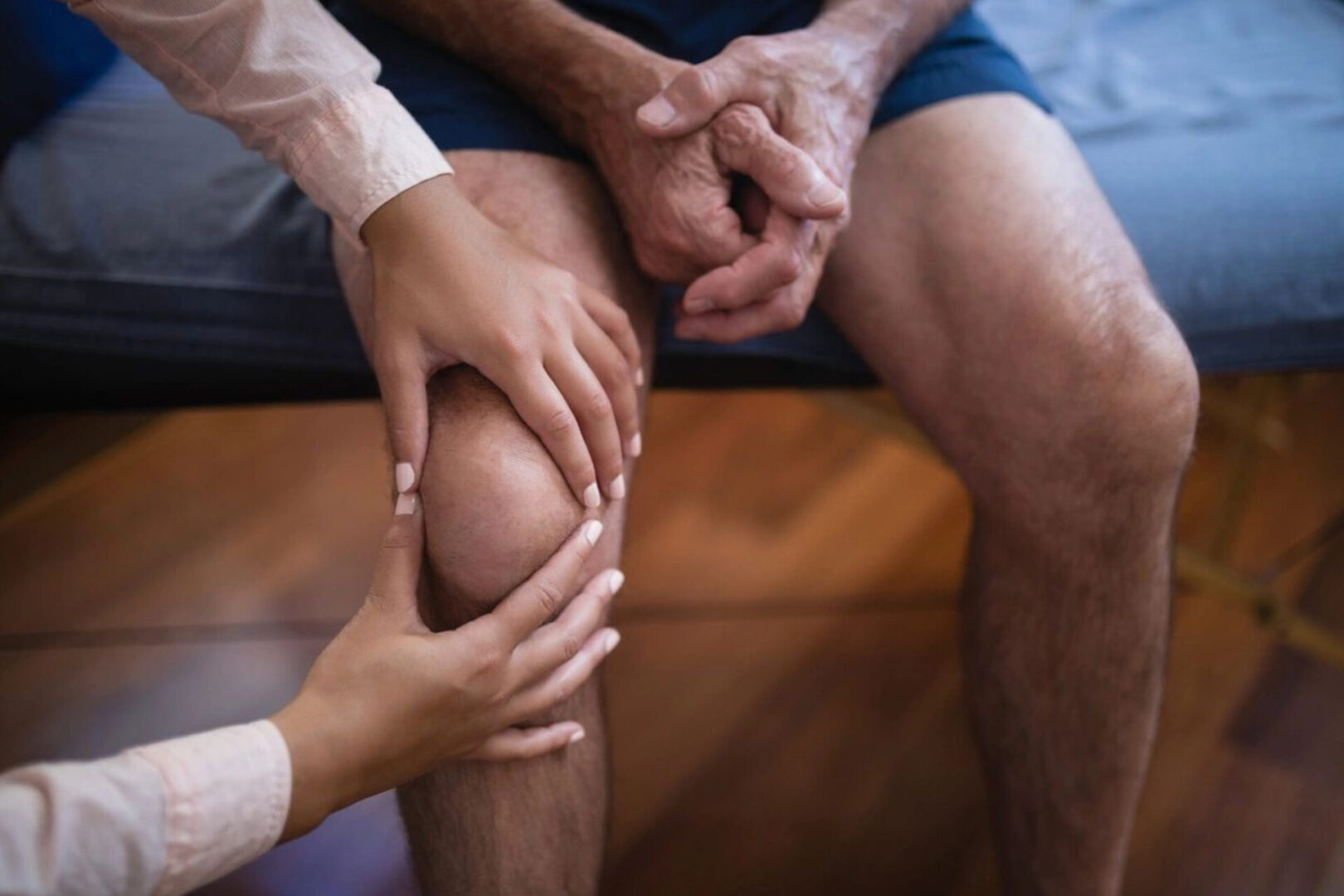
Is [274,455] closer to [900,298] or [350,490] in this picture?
[350,490]

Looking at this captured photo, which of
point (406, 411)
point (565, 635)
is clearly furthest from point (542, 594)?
point (406, 411)

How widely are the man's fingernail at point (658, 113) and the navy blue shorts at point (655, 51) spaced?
11 centimetres

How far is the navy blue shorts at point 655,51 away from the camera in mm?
852

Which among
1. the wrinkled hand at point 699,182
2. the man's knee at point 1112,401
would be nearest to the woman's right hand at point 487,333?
the wrinkled hand at point 699,182

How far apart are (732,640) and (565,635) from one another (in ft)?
2.25

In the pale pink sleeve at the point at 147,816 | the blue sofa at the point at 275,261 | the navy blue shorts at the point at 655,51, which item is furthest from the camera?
the blue sofa at the point at 275,261

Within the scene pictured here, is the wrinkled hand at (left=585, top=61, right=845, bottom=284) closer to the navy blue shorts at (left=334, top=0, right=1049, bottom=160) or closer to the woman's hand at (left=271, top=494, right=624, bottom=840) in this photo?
the navy blue shorts at (left=334, top=0, right=1049, bottom=160)

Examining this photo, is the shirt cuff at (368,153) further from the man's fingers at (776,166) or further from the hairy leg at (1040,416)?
the hairy leg at (1040,416)

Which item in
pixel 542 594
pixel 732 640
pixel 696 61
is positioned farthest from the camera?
pixel 732 640

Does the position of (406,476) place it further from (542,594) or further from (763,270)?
(763,270)

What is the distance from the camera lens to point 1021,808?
0.90m

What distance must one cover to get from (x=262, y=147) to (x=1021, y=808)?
0.80 metres

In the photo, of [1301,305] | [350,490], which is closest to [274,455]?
[350,490]

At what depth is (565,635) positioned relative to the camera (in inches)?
26.0
